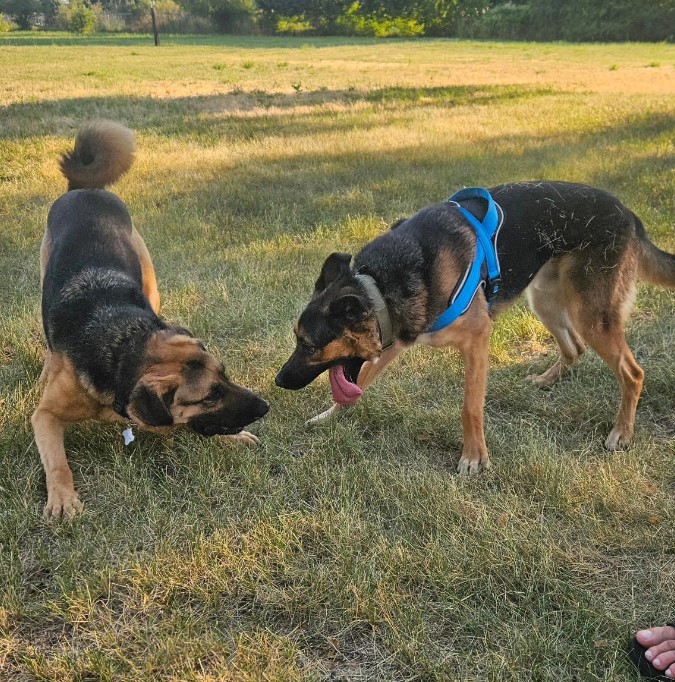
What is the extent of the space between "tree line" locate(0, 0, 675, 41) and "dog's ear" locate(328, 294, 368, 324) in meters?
55.5

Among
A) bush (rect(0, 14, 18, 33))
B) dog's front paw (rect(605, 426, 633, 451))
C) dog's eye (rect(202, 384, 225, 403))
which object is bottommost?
dog's front paw (rect(605, 426, 633, 451))

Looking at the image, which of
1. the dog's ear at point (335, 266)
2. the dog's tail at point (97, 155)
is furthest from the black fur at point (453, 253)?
the dog's tail at point (97, 155)

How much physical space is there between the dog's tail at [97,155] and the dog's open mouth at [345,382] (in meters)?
3.04

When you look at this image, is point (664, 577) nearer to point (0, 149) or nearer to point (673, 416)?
point (673, 416)

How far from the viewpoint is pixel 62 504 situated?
318 centimetres

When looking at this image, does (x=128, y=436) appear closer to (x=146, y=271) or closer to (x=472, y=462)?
(x=146, y=271)

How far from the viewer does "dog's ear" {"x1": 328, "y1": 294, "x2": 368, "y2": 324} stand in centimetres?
321

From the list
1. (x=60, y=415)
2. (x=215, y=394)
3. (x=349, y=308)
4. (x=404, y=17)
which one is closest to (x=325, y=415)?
(x=215, y=394)

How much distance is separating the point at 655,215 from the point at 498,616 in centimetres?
615

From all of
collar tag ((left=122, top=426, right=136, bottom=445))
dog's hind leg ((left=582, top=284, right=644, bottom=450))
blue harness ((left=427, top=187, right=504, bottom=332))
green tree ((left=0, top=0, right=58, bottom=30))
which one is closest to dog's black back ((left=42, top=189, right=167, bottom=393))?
collar tag ((left=122, top=426, right=136, bottom=445))

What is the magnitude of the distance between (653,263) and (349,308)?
2.06 meters

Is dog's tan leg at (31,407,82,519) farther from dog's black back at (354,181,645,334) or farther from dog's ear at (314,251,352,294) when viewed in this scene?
dog's black back at (354,181,645,334)

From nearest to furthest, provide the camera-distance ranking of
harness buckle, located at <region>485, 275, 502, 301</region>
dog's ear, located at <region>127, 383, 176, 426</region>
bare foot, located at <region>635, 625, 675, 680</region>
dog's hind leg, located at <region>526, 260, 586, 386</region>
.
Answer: bare foot, located at <region>635, 625, 675, 680</region> < dog's ear, located at <region>127, 383, 176, 426</region> < harness buckle, located at <region>485, 275, 502, 301</region> < dog's hind leg, located at <region>526, 260, 586, 386</region>

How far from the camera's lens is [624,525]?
3.00 meters
